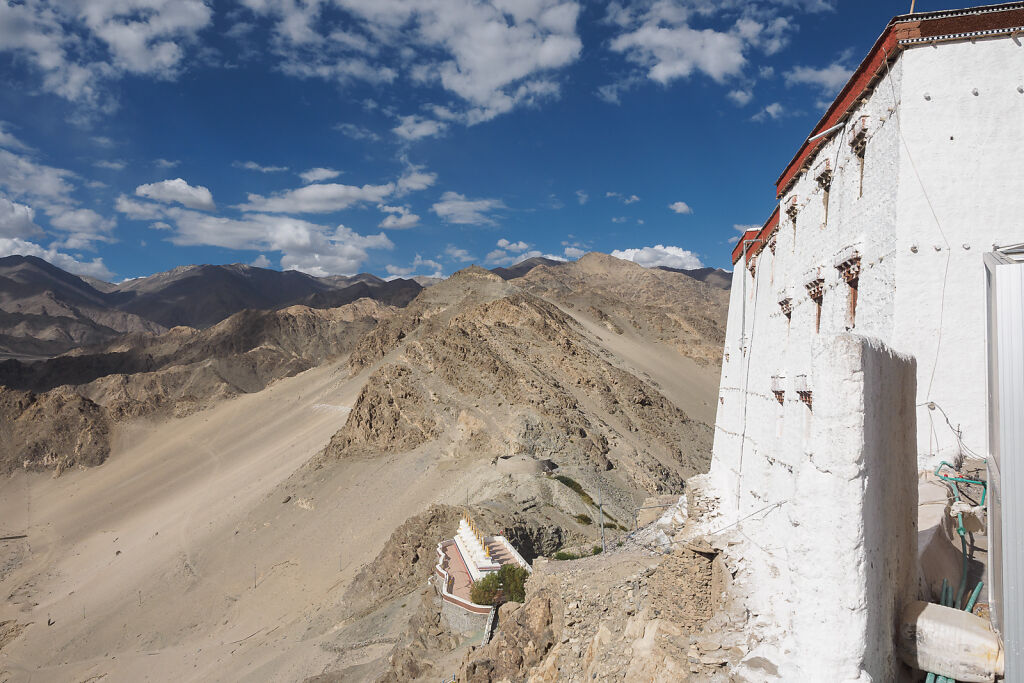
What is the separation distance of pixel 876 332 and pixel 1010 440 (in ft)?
10.7

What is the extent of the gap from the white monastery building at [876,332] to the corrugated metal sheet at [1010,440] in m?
0.70

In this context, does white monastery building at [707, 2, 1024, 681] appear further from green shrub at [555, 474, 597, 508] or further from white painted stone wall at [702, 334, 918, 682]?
green shrub at [555, 474, 597, 508]

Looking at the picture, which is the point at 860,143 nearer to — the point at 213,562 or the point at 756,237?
the point at 756,237

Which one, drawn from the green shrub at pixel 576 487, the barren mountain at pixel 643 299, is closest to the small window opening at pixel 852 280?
the green shrub at pixel 576 487

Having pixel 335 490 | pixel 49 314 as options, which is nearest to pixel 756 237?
pixel 335 490

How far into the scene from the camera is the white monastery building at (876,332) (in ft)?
14.8

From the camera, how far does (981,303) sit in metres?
6.84

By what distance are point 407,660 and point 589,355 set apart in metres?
30.0

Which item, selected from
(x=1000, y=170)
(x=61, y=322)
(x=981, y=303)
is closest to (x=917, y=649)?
(x=981, y=303)

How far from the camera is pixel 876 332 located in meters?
7.26

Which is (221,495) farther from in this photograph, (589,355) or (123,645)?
(589,355)

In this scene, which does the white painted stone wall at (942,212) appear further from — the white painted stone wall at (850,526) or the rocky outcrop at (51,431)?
the rocky outcrop at (51,431)

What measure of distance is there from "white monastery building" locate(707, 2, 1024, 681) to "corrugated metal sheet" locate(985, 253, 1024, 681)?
700 mm

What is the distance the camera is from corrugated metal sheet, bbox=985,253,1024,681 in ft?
13.5
